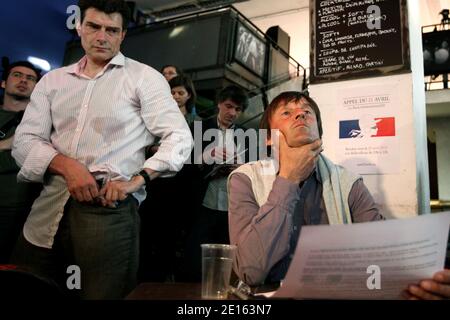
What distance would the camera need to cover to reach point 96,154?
4.98ft

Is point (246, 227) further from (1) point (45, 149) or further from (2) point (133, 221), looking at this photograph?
(1) point (45, 149)

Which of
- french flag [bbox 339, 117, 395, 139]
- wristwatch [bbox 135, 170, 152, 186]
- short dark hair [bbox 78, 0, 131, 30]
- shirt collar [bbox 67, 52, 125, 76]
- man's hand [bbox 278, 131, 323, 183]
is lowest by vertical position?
wristwatch [bbox 135, 170, 152, 186]

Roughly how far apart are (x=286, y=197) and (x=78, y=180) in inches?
29.4

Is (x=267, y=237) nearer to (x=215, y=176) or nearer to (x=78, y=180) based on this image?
(x=78, y=180)

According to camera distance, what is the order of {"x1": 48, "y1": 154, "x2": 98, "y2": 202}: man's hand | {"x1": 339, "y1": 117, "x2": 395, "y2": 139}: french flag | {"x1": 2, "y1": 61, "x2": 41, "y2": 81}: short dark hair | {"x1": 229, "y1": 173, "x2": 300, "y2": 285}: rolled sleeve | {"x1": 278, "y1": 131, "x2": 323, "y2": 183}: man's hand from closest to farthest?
{"x1": 229, "y1": 173, "x2": 300, "y2": 285}: rolled sleeve
{"x1": 278, "y1": 131, "x2": 323, "y2": 183}: man's hand
{"x1": 48, "y1": 154, "x2": 98, "y2": 202}: man's hand
{"x1": 339, "y1": 117, "x2": 395, "y2": 139}: french flag
{"x1": 2, "y1": 61, "x2": 41, "y2": 81}: short dark hair

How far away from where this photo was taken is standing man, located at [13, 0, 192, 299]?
140 centimetres

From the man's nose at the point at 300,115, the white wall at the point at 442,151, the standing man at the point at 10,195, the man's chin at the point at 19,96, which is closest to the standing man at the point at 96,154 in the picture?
the standing man at the point at 10,195

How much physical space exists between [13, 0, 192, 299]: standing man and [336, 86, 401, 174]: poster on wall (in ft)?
2.92

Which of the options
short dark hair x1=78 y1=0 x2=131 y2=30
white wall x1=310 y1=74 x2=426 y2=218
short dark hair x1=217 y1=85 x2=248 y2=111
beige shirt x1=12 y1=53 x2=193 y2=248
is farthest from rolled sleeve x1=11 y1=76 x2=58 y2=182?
white wall x1=310 y1=74 x2=426 y2=218

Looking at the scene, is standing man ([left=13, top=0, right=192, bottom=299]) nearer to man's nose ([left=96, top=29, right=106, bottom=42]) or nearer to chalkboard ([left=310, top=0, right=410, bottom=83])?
man's nose ([left=96, top=29, right=106, bottom=42])

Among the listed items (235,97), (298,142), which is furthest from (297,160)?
(235,97)

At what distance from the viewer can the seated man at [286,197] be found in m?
1.13

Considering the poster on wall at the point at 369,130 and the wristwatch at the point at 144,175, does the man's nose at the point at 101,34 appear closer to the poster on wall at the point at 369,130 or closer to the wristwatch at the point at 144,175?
the wristwatch at the point at 144,175

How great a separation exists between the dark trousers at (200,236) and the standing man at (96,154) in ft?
2.25
